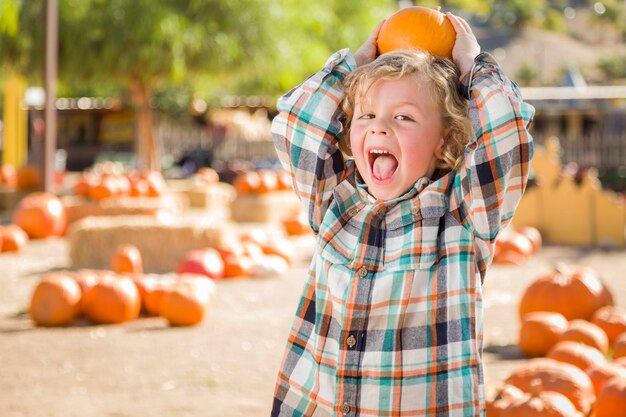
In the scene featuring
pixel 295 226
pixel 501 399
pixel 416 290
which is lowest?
pixel 295 226

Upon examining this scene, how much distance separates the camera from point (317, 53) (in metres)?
21.7

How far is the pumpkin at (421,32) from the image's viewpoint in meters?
2.60

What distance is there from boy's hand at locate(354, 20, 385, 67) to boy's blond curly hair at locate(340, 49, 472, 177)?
0.14 meters

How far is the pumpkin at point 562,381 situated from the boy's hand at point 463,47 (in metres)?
1.60

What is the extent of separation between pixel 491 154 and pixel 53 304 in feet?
14.4

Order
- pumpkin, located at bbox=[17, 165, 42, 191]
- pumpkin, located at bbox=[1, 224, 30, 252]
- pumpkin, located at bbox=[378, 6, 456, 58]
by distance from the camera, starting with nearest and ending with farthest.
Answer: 1. pumpkin, located at bbox=[378, 6, 456, 58]
2. pumpkin, located at bbox=[1, 224, 30, 252]
3. pumpkin, located at bbox=[17, 165, 42, 191]

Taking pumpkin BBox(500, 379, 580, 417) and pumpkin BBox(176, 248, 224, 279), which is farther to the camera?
pumpkin BBox(176, 248, 224, 279)

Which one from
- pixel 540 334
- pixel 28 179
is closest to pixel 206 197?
pixel 28 179

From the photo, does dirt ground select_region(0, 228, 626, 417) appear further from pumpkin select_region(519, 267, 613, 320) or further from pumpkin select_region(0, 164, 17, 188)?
pumpkin select_region(0, 164, 17, 188)

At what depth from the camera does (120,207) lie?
37.5ft

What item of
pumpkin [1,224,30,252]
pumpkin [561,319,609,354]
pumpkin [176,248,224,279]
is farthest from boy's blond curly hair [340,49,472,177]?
pumpkin [1,224,30,252]

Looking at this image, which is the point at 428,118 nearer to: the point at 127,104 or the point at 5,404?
the point at 5,404

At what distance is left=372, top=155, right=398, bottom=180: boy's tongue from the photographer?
7.84 ft

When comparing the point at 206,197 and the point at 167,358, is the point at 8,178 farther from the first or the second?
the point at 167,358
